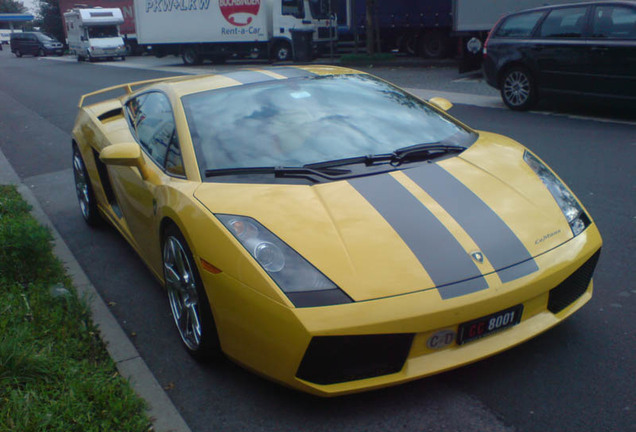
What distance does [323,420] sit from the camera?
2662mm

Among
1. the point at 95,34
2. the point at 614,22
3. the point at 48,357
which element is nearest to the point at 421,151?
the point at 48,357

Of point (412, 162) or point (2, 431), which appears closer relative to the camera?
point (2, 431)

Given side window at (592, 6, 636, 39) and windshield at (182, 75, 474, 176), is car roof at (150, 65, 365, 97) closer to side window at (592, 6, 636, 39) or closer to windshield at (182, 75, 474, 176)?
windshield at (182, 75, 474, 176)

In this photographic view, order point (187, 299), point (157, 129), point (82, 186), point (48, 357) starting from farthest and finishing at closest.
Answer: point (82, 186)
point (157, 129)
point (187, 299)
point (48, 357)

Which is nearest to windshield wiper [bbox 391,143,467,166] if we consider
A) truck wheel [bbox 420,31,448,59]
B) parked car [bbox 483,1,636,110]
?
parked car [bbox 483,1,636,110]

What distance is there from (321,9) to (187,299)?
21147 mm

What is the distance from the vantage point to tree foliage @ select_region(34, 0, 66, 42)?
57.1 meters

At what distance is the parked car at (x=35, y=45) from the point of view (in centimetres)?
4938

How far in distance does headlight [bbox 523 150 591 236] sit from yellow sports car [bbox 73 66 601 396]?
1cm

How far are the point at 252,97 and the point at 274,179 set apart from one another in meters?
0.85

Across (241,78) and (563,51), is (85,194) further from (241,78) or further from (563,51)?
(563,51)

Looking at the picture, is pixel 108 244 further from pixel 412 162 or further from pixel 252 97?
pixel 412 162

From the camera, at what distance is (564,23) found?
9.95 metres

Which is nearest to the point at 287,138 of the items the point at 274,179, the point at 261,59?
the point at 274,179
